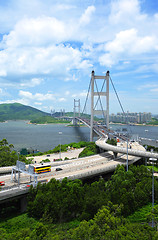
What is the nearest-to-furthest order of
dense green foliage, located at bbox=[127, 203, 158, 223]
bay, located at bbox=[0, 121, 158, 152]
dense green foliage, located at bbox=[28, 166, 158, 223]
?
dense green foliage, located at bbox=[28, 166, 158, 223]
dense green foliage, located at bbox=[127, 203, 158, 223]
bay, located at bbox=[0, 121, 158, 152]

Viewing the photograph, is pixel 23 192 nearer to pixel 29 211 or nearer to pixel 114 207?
pixel 29 211

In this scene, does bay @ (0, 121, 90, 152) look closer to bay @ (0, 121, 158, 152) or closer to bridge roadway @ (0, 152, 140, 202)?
bay @ (0, 121, 158, 152)

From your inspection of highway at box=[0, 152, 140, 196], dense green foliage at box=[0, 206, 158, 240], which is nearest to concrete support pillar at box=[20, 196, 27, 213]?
highway at box=[0, 152, 140, 196]

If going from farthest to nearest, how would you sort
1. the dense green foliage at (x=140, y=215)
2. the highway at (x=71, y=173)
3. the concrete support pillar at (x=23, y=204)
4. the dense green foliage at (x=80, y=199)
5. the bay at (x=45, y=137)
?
the bay at (x=45, y=137) < the highway at (x=71, y=173) < the concrete support pillar at (x=23, y=204) < the dense green foliage at (x=140, y=215) < the dense green foliage at (x=80, y=199)

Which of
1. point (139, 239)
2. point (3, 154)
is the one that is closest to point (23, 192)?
point (139, 239)

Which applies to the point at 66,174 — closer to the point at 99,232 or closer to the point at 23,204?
the point at 23,204

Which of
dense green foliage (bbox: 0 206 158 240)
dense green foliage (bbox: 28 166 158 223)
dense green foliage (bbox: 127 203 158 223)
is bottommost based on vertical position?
dense green foliage (bbox: 127 203 158 223)

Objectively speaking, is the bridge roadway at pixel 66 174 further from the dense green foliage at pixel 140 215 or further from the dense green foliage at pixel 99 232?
the dense green foliage at pixel 140 215

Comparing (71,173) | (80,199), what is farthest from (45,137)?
(80,199)

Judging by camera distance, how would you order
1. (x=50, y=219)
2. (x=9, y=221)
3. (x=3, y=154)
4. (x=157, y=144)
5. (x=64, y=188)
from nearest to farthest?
(x=50, y=219) < (x=9, y=221) < (x=64, y=188) < (x=3, y=154) < (x=157, y=144)

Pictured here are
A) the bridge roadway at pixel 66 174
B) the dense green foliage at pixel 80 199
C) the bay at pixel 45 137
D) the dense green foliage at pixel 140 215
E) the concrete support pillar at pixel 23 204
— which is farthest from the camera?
the bay at pixel 45 137

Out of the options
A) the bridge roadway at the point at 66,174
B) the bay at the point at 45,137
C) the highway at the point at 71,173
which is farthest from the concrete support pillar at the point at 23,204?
the bay at the point at 45,137
